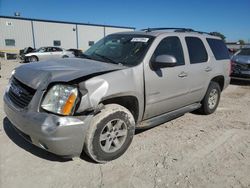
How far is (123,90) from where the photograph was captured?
11.0ft

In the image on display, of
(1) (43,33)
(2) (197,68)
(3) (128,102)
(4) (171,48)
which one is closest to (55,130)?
(3) (128,102)

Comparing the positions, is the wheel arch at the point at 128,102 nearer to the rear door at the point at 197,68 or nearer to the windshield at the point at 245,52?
the rear door at the point at 197,68

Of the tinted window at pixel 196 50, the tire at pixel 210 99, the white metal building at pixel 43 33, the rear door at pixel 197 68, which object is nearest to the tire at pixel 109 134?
the rear door at pixel 197 68

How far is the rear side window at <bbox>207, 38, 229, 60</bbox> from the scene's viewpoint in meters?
5.41

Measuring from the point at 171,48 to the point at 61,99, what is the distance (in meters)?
2.29

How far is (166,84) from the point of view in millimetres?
4027

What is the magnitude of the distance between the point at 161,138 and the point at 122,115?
121 centimetres

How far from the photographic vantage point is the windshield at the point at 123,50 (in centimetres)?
382

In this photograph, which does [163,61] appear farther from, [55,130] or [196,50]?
[55,130]

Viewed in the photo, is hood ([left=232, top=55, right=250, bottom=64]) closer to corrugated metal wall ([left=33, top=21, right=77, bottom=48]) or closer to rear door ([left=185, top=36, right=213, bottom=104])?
rear door ([left=185, top=36, right=213, bottom=104])

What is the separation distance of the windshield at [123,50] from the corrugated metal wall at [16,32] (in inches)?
1186

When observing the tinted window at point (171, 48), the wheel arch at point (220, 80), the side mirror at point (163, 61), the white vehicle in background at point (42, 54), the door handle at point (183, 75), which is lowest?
Result: the white vehicle in background at point (42, 54)

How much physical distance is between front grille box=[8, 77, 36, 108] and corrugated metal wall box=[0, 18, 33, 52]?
3062 cm

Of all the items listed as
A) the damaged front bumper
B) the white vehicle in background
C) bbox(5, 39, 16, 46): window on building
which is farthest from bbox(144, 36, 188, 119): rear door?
bbox(5, 39, 16, 46): window on building
